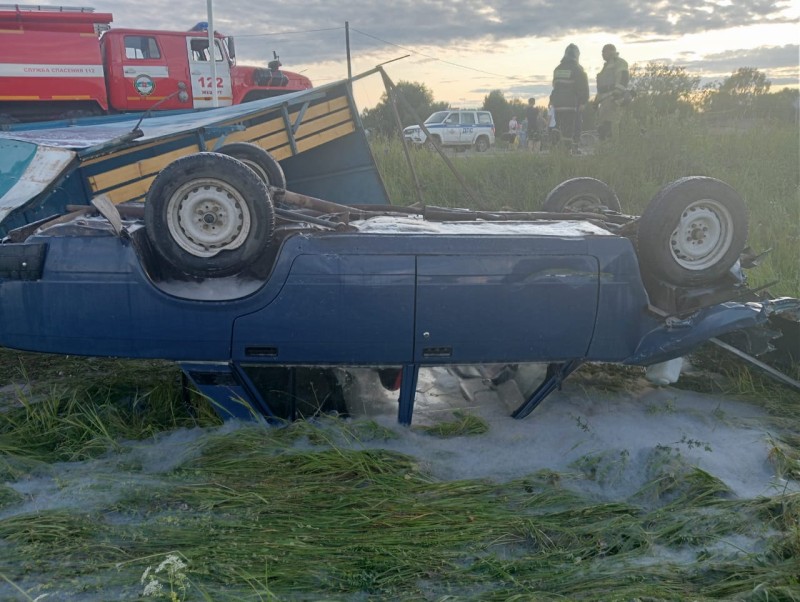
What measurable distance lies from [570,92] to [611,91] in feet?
2.58

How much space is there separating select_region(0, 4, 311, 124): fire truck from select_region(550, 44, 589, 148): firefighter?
576 cm

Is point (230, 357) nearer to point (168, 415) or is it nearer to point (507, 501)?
point (168, 415)

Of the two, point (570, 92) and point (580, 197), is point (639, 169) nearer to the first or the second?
point (570, 92)

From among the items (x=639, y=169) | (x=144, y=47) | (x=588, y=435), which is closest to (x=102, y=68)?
(x=144, y=47)

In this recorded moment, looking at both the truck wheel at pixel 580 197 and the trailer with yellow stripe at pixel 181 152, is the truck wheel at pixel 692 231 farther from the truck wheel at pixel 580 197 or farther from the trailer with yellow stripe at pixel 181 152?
the trailer with yellow stripe at pixel 181 152

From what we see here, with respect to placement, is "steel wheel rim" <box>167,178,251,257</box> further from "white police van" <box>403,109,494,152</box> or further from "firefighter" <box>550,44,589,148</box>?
"white police van" <box>403,109,494,152</box>

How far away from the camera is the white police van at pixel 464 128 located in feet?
76.2

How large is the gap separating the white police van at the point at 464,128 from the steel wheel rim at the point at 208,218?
67.0 feet

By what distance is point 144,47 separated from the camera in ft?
43.2

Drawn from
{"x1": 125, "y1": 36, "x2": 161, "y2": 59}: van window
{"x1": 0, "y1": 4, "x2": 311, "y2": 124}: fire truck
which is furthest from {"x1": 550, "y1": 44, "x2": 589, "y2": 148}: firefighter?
{"x1": 125, "y1": 36, "x2": 161, "y2": 59}: van window

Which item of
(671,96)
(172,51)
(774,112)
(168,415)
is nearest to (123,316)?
(168,415)

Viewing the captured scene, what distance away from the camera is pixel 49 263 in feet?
10.5

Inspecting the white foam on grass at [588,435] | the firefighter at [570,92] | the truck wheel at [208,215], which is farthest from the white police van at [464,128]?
the truck wheel at [208,215]

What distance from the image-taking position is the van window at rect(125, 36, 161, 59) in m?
13.0
